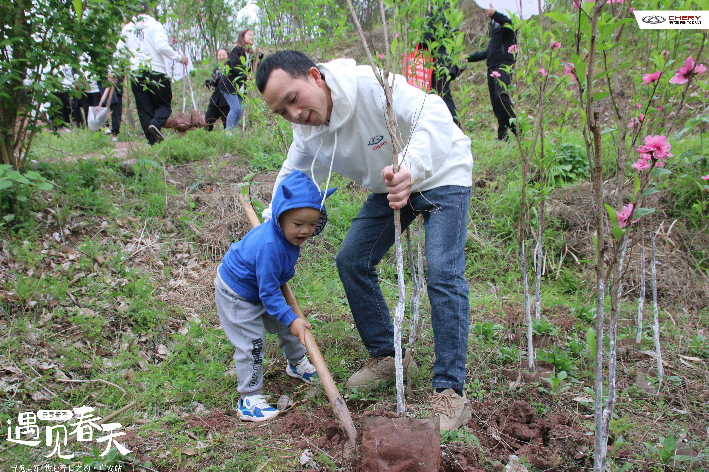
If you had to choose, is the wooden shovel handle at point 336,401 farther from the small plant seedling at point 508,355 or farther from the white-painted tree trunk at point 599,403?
the small plant seedling at point 508,355

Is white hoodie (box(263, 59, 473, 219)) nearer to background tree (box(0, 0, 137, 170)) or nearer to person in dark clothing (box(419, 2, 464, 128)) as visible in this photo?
person in dark clothing (box(419, 2, 464, 128))

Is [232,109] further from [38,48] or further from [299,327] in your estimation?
[299,327]

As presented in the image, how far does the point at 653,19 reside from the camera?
1561 millimetres

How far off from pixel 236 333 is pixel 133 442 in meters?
0.71

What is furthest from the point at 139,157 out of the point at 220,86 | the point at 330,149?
the point at 330,149

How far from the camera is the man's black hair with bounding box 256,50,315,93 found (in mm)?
2059

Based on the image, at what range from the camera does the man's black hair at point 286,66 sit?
206cm

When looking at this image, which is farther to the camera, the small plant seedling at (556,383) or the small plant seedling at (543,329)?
the small plant seedling at (543,329)

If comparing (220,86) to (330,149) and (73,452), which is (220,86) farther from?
(73,452)

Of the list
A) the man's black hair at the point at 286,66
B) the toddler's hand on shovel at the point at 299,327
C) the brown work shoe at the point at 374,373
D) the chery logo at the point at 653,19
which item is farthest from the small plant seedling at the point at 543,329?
the man's black hair at the point at 286,66

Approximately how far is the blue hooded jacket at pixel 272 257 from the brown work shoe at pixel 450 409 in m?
0.82

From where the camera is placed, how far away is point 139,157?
5.12 meters

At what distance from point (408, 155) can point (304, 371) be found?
1.60 m

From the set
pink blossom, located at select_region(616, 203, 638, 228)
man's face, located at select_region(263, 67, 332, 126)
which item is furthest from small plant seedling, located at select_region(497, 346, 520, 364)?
man's face, located at select_region(263, 67, 332, 126)
